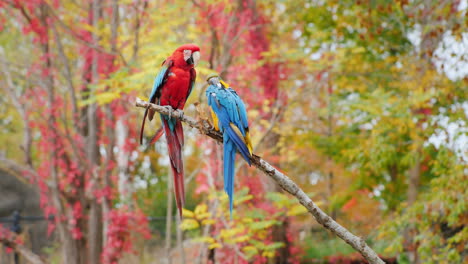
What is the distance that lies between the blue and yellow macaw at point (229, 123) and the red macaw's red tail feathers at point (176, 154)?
17cm

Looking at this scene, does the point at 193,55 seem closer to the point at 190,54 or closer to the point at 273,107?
the point at 190,54

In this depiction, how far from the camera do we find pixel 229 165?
171cm

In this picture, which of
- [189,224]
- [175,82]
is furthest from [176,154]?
[189,224]

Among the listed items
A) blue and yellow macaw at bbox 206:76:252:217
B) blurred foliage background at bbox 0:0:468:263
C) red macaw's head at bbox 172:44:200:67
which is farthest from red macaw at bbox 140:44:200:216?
blurred foliage background at bbox 0:0:468:263

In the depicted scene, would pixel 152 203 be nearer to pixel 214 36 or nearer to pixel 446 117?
pixel 214 36

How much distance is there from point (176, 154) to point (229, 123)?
277mm

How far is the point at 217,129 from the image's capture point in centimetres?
191

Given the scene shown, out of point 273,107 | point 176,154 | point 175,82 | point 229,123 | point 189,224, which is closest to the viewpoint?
point 176,154

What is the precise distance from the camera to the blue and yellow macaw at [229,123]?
1.72 m

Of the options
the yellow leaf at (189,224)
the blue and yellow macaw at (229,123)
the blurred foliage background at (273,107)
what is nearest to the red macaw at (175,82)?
the blue and yellow macaw at (229,123)

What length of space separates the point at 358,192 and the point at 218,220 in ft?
10.9

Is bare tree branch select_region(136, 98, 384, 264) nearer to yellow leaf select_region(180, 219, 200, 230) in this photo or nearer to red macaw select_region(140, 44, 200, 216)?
red macaw select_region(140, 44, 200, 216)

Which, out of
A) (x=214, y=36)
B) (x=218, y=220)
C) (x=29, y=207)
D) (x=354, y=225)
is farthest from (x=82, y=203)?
(x=29, y=207)

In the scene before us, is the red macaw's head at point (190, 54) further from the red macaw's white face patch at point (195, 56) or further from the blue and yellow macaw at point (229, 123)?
the blue and yellow macaw at point (229, 123)
